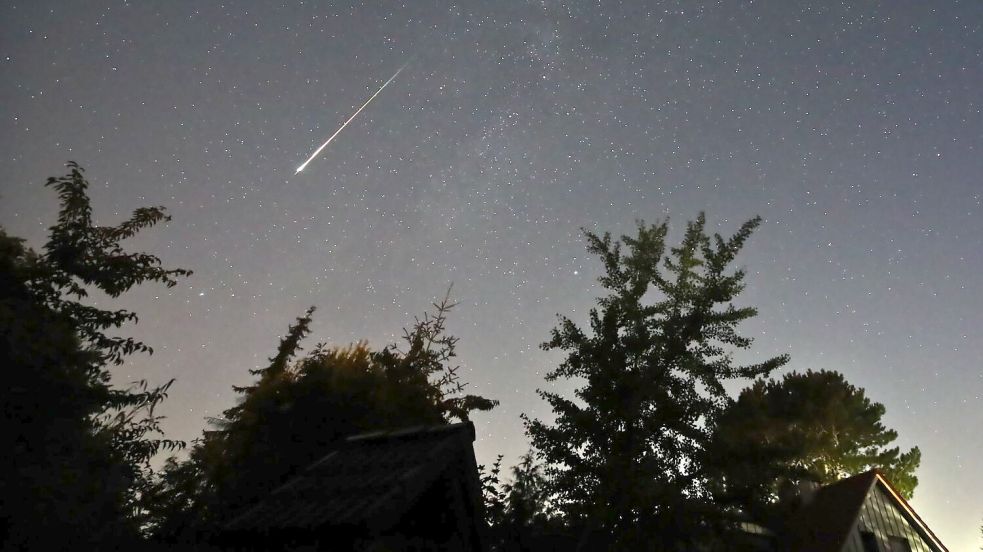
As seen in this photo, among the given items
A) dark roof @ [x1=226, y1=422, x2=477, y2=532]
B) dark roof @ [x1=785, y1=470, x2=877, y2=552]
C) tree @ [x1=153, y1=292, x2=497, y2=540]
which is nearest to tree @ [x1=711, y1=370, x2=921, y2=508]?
dark roof @ [x1=785, y1=470, x2=877, y2=552]

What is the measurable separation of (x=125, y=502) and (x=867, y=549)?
2574 cm

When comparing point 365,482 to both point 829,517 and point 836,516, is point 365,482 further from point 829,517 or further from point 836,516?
point 829,517

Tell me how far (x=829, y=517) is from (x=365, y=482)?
22.1 meters

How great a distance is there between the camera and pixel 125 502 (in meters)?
13.4

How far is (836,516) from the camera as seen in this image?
2070cm

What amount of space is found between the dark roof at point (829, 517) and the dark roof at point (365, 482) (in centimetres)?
1876

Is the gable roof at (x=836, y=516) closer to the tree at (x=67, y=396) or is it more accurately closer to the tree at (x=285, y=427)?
the tree at (x=285, y=427)

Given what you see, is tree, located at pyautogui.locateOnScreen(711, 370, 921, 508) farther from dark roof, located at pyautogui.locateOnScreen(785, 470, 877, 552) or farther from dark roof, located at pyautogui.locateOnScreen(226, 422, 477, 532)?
dark roof, located at pyautogui.locateOnScreen(226, 422, 477, 532)

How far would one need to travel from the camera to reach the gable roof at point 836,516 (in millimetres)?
19717

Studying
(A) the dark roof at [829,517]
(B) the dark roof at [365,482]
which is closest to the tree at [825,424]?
(A) the dark roof at [829,517]

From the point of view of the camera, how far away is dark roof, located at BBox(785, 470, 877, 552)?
19.6m

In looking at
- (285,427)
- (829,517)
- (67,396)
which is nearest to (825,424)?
(829,517)

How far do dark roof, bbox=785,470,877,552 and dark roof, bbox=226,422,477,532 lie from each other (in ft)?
61.6

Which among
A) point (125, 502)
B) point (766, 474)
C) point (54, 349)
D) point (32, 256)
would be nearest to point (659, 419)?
point (766, 474)
